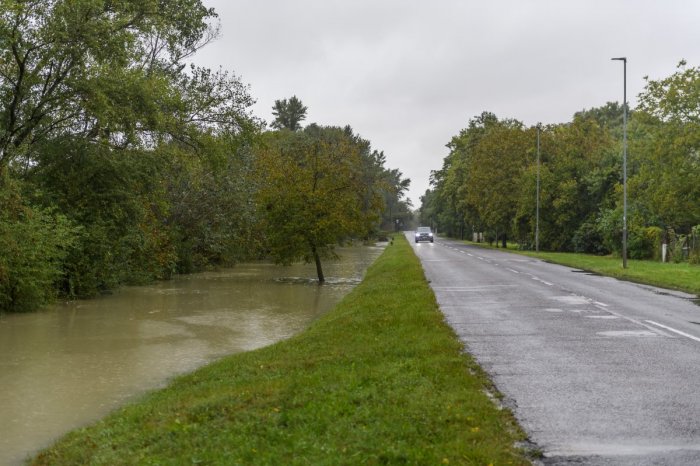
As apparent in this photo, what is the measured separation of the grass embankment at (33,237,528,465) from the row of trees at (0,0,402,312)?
12.6m

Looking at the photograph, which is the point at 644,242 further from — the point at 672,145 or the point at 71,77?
the point at 71,77

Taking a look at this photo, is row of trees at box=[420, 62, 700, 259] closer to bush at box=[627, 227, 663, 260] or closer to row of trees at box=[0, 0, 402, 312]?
bush at box=[627, 227, 663, 260]

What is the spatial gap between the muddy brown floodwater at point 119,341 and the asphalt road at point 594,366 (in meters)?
5.23

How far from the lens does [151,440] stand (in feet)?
22.1

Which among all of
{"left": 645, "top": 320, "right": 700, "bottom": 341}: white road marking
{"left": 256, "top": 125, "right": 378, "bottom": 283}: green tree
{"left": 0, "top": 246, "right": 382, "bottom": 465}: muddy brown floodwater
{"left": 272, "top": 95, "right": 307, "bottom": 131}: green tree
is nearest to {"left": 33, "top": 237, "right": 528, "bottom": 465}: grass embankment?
{"left": 0, "top": 246, "right": 382, "bottom": 465}: muddy brown floodwater

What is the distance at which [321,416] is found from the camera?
6.84 m

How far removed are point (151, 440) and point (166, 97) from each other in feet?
65.8

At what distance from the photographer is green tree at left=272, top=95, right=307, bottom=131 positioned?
11631cm

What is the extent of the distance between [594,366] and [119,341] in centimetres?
1092

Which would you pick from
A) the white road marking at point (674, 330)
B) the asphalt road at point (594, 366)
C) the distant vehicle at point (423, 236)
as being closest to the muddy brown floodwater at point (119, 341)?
the asphalt road at point (594, 366)

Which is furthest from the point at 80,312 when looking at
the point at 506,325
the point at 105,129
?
the point at 506,325

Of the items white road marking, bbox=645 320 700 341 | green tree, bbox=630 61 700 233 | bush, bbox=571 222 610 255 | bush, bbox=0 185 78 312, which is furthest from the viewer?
bush, bbox=571 222 610 255

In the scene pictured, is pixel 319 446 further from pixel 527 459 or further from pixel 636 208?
pixel 636 208

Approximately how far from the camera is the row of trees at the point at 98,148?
69.3 feet
